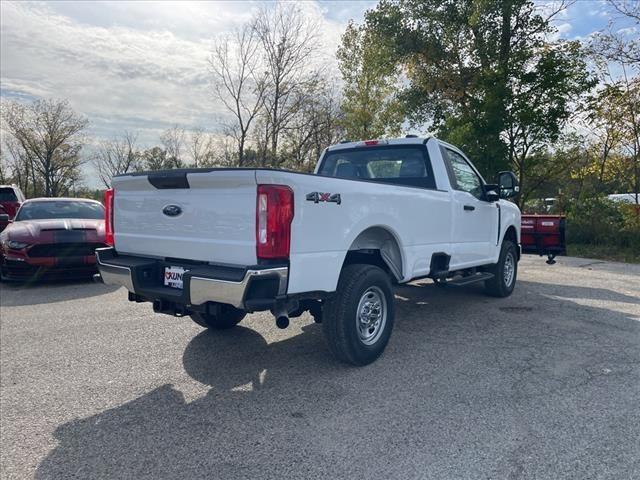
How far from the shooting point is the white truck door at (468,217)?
5.16 m

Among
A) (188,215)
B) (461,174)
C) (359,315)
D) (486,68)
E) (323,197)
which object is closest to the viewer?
(323,197)

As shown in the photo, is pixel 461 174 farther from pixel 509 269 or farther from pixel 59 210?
pixel 59 210

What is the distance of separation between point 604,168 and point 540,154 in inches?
163

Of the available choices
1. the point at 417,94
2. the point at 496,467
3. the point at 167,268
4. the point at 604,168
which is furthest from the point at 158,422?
the point at 604,168

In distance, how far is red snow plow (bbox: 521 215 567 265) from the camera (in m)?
9.00

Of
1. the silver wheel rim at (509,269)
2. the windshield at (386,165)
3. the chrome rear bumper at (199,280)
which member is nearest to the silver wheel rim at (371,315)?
the chrome rear bumper at (199,280)

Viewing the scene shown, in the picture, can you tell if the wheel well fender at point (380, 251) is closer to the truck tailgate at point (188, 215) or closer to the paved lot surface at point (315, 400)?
the paved lot surface at point (315, 400)

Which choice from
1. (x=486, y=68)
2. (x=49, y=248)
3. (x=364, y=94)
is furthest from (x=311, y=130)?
(x=49, y=248)

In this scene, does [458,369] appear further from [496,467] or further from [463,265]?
[463,265]

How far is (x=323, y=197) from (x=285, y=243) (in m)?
0.47

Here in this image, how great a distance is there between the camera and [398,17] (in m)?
17.0

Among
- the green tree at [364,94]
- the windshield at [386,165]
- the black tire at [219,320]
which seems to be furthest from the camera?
the green tree at [364,94]

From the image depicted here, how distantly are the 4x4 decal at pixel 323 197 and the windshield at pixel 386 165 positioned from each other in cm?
174

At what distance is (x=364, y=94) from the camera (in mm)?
21453
